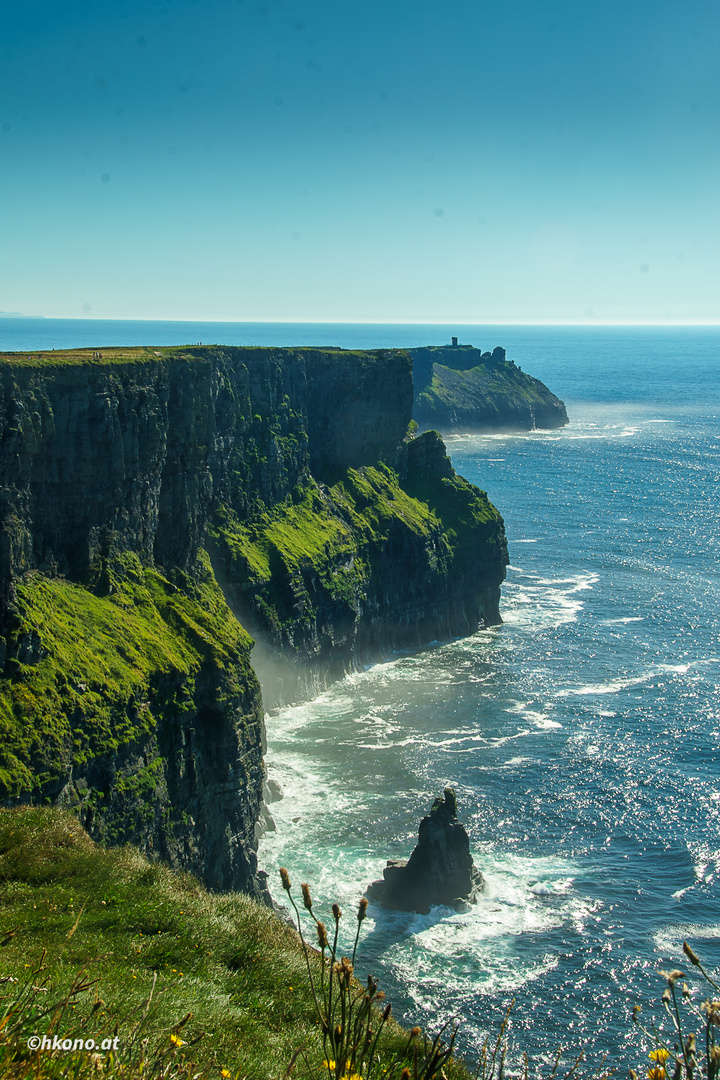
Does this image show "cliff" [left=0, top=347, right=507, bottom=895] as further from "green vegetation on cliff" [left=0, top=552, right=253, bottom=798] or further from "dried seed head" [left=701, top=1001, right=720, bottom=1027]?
"dried seed head" [left=701, top=1001, right=720, bottom=1027]

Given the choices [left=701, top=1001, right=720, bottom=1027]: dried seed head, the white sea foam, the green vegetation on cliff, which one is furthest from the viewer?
the white sea foam

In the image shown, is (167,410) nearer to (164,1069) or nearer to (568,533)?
(164,1069)

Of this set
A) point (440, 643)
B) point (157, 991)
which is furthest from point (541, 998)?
point (440, 643)

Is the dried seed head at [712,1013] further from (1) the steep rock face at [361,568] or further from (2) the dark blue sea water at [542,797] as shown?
(1) the steep rock face at [361,568]

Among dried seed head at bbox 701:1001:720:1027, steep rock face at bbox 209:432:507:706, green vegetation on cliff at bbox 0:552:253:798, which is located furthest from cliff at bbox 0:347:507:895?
dried seed head at bbox 701:1001:720:1027

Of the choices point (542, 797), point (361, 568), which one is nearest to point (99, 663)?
point (542, 797)

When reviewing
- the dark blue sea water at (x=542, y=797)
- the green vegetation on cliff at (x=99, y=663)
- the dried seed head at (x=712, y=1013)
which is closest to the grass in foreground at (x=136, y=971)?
the dried seed head at (x=712, y=1013)

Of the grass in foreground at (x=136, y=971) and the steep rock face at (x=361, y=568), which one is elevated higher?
the grass in foreground at (x=136, y=971)
